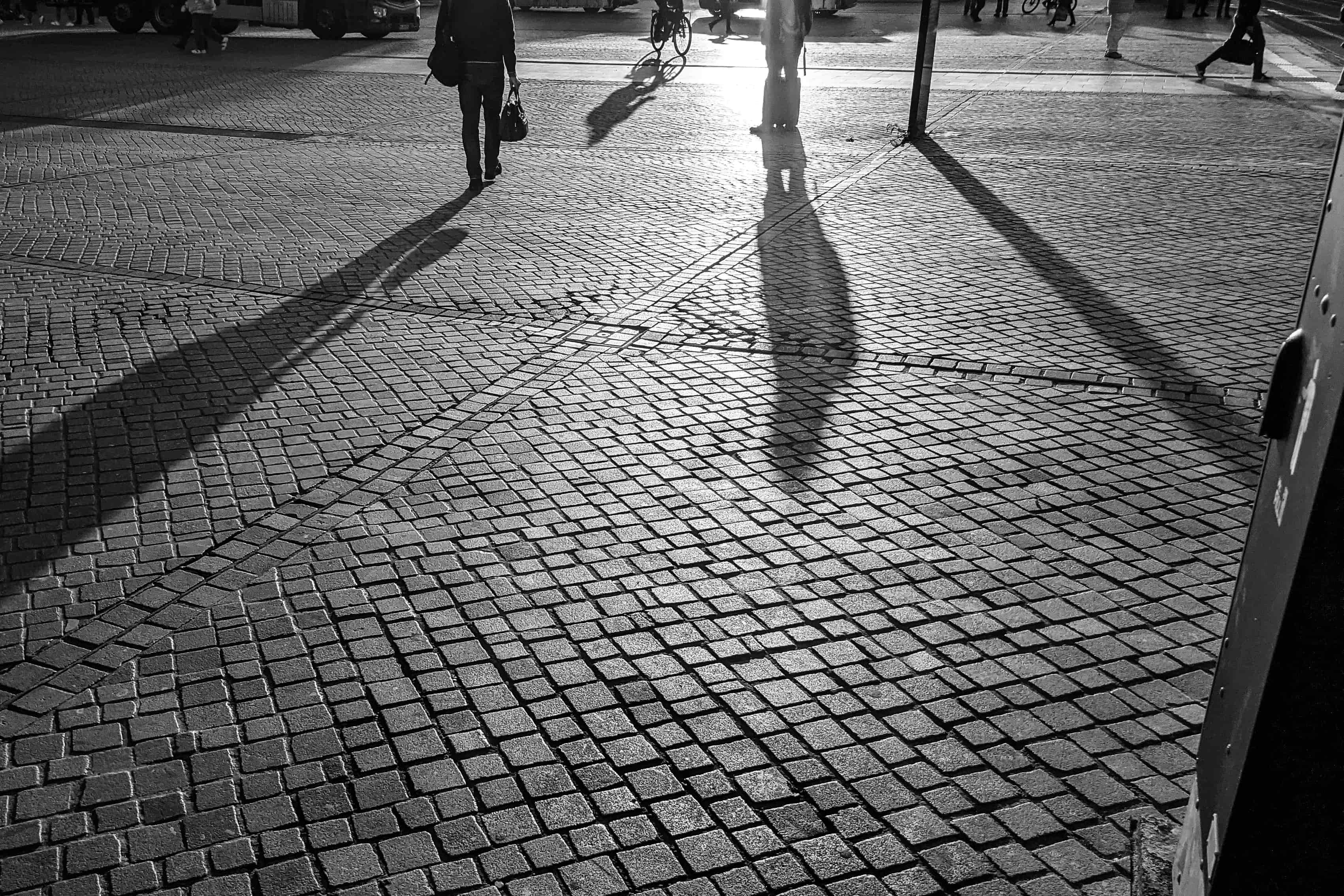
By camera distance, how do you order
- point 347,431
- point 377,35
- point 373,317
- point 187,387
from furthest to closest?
point 377,35 → point 373,317 → point 187,387 → point 347,431

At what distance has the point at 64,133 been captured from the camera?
537 inches

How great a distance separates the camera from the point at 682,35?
20938 millimetres

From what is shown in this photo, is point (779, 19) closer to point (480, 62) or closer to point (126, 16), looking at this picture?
point (480, 62)

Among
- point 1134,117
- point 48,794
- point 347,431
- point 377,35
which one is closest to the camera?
point 48,794

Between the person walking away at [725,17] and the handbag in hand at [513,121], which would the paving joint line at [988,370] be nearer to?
the handbag in hand at [513,121]

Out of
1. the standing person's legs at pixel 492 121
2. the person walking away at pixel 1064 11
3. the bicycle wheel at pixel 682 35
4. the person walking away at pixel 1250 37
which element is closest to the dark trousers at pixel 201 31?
the bicycle wheel at pixel 682 35

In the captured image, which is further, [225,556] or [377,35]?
[377,35]

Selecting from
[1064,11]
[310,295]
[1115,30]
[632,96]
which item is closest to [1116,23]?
[1115,30]

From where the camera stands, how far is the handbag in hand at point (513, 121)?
10.3 meters

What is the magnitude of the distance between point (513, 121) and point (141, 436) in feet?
18.6

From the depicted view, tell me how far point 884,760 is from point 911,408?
9.10 ft

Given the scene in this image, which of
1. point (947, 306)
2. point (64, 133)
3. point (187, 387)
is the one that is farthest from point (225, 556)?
point (64, 133)

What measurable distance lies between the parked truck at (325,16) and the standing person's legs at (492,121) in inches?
576

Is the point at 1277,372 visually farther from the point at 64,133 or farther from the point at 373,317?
the point at 64,133
